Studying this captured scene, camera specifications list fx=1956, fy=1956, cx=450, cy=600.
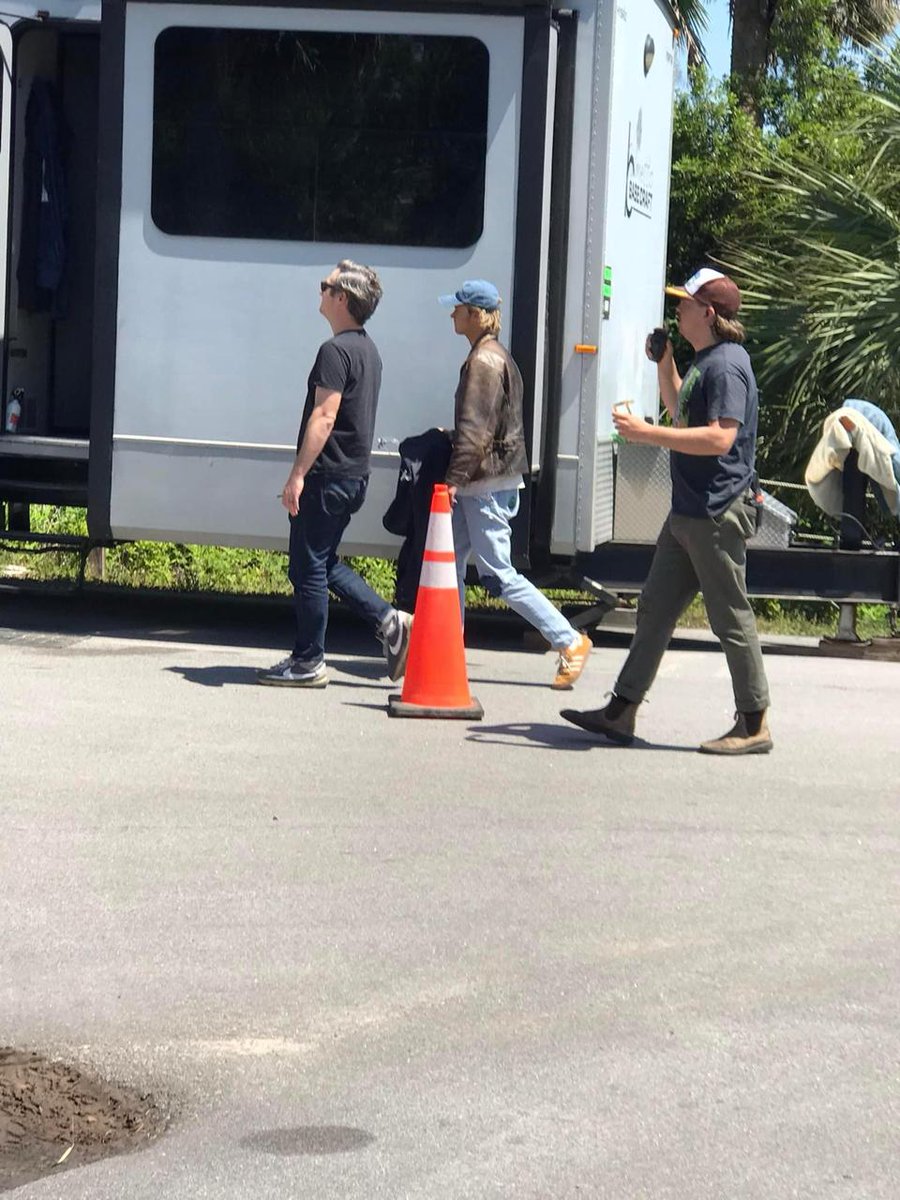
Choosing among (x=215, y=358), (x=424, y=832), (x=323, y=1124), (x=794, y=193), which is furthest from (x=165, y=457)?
(x=323, y=1124)

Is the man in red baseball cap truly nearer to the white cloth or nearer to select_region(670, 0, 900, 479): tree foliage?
the white cloth

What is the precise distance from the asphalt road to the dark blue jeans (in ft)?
1.09


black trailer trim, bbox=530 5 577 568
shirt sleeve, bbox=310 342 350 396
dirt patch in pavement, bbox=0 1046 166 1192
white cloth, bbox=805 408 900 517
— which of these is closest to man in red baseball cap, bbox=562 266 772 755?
shirt sleeve, bbox=310 342 350 396

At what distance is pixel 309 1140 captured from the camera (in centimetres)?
391

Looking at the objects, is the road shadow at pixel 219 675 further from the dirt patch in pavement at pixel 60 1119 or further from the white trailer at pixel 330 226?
the dirt patch in pavement at pixel 60 1119

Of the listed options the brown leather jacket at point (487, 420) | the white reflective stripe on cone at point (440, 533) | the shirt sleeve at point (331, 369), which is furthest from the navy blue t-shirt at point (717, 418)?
the shirt sleeve at point (331, 369)

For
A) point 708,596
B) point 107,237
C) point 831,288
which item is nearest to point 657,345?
point 708,596

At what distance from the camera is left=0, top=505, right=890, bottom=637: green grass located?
39.6ft

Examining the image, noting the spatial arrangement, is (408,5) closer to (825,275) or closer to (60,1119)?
(825,275)

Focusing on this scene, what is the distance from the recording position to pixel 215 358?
9.75 m

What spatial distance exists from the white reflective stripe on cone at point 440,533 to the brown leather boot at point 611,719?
997 millimetres

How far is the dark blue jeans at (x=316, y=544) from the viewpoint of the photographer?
8.71 meters

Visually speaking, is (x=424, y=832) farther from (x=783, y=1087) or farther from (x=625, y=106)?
(x=625, y=106)

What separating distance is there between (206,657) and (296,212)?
88.7 inches
